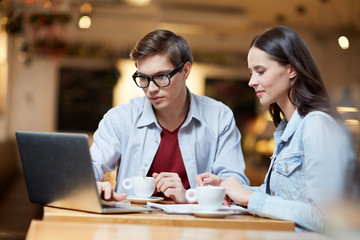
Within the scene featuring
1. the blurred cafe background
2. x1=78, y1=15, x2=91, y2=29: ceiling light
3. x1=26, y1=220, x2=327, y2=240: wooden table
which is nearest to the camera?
x1=26, y1=220, x2=327, y2=240: wooden table

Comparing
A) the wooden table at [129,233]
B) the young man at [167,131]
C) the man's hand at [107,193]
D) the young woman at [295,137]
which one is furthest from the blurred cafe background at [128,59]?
the wooden table at [129,233]

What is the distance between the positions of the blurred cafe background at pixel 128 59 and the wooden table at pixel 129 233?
22.3ft

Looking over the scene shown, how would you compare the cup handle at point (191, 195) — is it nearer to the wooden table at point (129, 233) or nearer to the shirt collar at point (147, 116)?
the wooden table at point (129, 233)

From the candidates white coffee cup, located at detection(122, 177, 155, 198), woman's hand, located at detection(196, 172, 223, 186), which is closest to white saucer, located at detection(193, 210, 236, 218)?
woman's hand, located at detection(196, 172, 223, 186)

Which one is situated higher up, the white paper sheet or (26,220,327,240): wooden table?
(26,220,327,240): wooden table

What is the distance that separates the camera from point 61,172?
1653mm

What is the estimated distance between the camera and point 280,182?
194cm

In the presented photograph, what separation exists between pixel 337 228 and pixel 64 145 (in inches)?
33.2

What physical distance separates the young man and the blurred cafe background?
569 centimetres

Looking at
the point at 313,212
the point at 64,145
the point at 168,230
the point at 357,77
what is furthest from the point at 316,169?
the point at 357,77

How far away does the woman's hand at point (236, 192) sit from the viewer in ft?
5.88

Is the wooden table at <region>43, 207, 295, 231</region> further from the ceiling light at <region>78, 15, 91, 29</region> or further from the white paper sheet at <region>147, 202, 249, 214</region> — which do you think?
the ceiling light at <region>78, 15, 91, 29</region>

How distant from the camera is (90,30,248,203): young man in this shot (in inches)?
91.7

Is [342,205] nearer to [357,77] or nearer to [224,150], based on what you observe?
[224,150]
